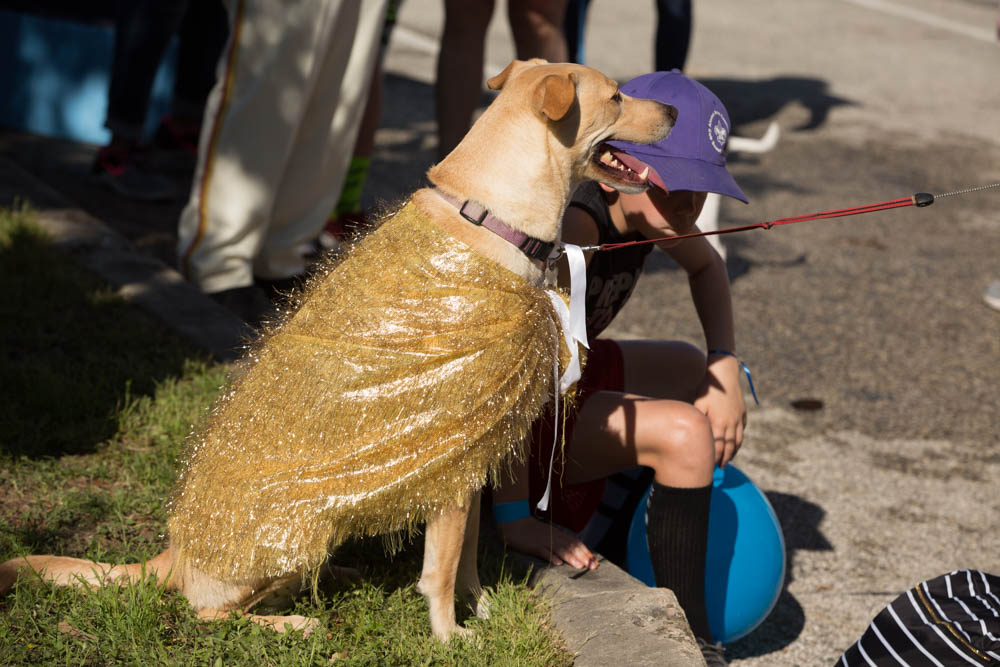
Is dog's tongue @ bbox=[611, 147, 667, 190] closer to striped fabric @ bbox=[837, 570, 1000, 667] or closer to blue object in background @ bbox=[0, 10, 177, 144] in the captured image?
striped fabric @ bbox=[837, 570, 1000, 667]

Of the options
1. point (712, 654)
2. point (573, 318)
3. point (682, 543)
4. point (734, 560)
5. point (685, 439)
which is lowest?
point (712, 654)

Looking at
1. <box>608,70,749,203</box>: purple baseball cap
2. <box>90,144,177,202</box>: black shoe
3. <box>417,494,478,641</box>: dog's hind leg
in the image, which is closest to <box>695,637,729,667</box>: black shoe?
<box>417,494,478,641</box>: dog's hind leg

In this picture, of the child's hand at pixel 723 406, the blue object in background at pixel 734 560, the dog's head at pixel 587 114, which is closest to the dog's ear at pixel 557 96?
the dog's head at pixel 587 114

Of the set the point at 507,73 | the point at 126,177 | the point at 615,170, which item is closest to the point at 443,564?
the point at 615,170

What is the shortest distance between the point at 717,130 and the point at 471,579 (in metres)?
1.29

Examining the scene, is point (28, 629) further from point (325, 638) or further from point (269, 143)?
point (269, 143)

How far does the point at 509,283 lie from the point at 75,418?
1660mm

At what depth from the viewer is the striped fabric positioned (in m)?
2.23

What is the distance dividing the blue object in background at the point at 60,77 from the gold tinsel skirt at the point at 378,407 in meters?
4.15

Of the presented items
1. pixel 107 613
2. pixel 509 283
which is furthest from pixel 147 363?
pixel 509 283

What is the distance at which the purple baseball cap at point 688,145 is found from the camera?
256cm

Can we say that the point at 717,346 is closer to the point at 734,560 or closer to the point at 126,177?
the point at 734,560

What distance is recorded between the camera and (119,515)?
2713 mm

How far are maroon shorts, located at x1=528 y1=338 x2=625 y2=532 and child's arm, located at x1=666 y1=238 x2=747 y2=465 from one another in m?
0.26
